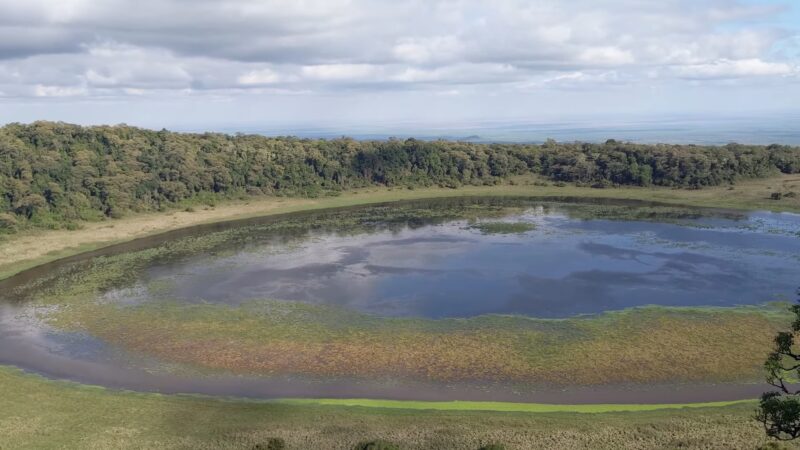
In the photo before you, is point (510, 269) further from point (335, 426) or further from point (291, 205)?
point (291, 205)

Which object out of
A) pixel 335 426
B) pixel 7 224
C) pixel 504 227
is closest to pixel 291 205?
pixel 504 227

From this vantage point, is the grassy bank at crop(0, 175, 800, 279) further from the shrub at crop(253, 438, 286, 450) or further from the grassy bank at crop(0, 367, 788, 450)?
the shrub at crop(253, 438, 286, 450)

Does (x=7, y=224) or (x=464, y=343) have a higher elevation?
(x=7, y=224)

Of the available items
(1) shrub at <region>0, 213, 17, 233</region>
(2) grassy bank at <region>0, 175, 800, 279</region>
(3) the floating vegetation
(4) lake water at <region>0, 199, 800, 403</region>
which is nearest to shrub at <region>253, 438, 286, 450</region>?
(4) lake water at <region>0, 199, 800, 403</region>

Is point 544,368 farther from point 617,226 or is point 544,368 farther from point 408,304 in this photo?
point 617,226

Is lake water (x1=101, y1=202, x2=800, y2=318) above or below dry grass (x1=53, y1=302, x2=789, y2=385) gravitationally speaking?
above

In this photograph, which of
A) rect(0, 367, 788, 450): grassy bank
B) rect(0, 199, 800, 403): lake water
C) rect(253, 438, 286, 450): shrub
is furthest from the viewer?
rect(0, 199, 800, 403): lake water

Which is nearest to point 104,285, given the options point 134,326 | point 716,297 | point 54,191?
point 134,326
